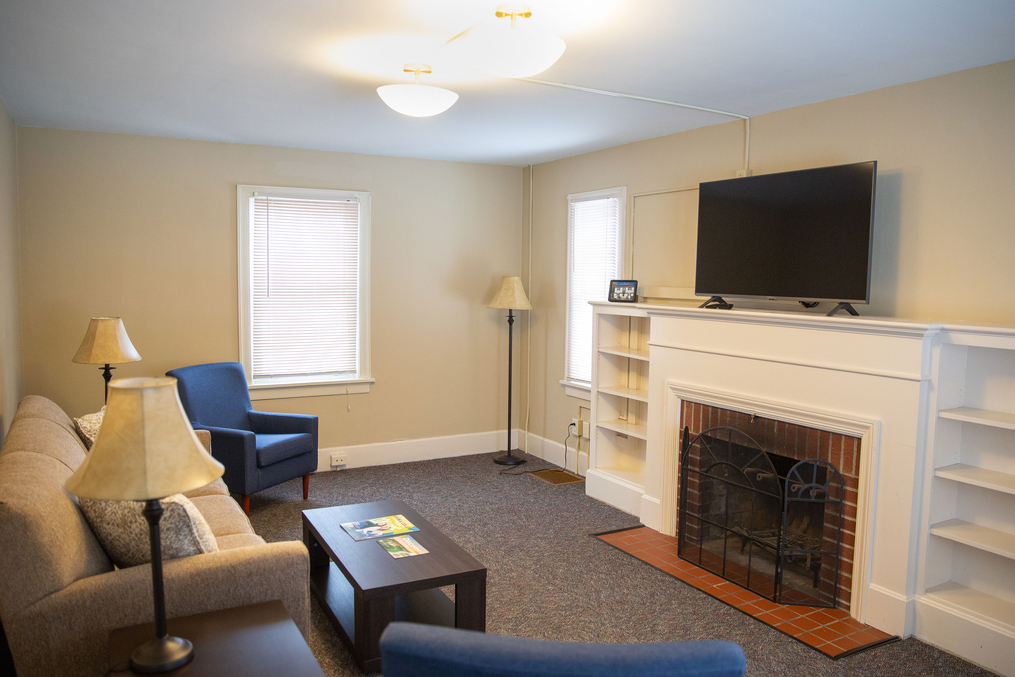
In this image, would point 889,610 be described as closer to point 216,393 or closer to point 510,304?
point 510,304

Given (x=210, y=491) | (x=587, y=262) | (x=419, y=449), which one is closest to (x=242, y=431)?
(x=210, y=491)

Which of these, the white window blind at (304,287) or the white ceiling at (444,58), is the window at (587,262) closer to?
the white ceiling at (444,58)

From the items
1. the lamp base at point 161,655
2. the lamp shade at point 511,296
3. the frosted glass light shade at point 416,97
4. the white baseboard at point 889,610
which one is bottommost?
the white baseboard at point 889,610

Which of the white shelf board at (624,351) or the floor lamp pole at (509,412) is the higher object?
the white shelf board at (624,351)

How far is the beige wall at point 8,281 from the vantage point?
3.77 metres

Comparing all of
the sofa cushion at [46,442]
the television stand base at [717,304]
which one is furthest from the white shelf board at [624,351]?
the sofa cushion at [46,442]

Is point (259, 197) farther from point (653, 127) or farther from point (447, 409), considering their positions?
point (653, 127)

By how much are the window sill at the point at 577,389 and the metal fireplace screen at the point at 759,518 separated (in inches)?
60.7

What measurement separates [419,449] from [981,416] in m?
4.13

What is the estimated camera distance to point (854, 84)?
3357 millimetres

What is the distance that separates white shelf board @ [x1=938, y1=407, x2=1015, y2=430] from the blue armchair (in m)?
3.67

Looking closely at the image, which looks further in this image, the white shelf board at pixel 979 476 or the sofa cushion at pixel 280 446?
the sofa cushion at pixel 280 446

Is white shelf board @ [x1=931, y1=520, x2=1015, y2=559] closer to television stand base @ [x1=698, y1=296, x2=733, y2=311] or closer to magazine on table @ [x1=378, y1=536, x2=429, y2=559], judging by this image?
television stand base @ [x1=698, y1=296, x2=733, y2=311]

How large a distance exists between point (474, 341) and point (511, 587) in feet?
9.55
